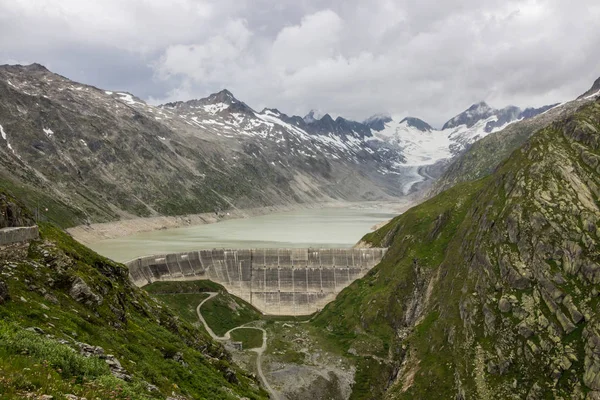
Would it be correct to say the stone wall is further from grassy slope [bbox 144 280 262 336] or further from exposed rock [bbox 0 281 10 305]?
grassy slope [bbox 144 280 262 336]

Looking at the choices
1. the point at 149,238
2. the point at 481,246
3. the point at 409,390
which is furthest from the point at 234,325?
the point at 149,238

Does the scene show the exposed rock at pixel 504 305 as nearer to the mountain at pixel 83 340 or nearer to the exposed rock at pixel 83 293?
the mountain at pixel 83 340

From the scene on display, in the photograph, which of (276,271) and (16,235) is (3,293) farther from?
(276,271)

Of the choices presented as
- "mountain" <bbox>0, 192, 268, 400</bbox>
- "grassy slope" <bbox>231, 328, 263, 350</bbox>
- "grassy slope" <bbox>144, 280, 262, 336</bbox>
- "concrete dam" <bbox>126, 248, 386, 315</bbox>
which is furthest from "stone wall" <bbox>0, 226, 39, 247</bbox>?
"concrete dam" <bbox>126, 248, 386, 315</bbox>

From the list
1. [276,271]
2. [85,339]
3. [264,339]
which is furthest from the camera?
[276,271]

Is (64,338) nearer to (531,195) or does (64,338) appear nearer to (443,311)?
(443,311)

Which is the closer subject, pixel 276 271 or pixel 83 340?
pixel 83 340

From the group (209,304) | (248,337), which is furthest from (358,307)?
(209,304)
